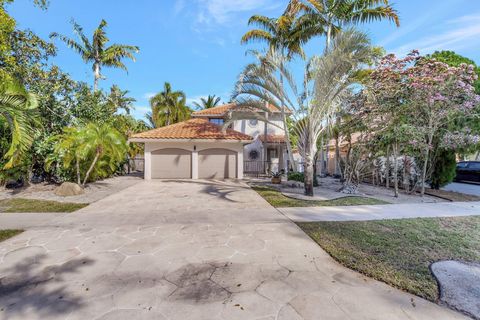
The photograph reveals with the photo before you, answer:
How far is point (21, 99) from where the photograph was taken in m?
7.31

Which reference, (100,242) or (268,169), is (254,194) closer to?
(100,242)

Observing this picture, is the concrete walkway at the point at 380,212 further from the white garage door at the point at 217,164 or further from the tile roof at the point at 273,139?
the tile roof at the point at 273,139

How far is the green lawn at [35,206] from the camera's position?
7238 millimetres

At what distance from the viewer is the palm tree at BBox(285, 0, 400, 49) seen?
9.61 m

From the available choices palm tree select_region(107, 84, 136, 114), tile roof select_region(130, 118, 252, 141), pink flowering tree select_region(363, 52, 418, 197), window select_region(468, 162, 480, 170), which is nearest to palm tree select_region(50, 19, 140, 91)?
palm tree select_region(107, 84, 136, 114)

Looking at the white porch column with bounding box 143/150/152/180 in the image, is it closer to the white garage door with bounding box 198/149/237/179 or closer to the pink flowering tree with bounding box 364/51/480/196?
the white garage door with bounding box 198/149/237/179

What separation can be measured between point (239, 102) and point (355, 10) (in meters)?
6.68

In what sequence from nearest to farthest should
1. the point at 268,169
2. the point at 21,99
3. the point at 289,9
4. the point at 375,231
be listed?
the point at 375,231
the point at 21,99
the point at 289,9
the point at 268,169

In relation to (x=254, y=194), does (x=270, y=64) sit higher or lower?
higher

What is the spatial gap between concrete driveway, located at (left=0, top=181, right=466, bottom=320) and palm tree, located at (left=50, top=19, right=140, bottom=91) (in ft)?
64.5

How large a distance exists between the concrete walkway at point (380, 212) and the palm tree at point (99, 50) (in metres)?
21.2

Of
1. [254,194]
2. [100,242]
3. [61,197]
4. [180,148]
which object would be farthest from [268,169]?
[100,242]

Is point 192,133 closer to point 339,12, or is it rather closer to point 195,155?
point 195,155

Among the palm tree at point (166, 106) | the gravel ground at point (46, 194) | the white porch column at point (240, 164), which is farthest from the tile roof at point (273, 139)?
the gravel ground at point (46, 194)
